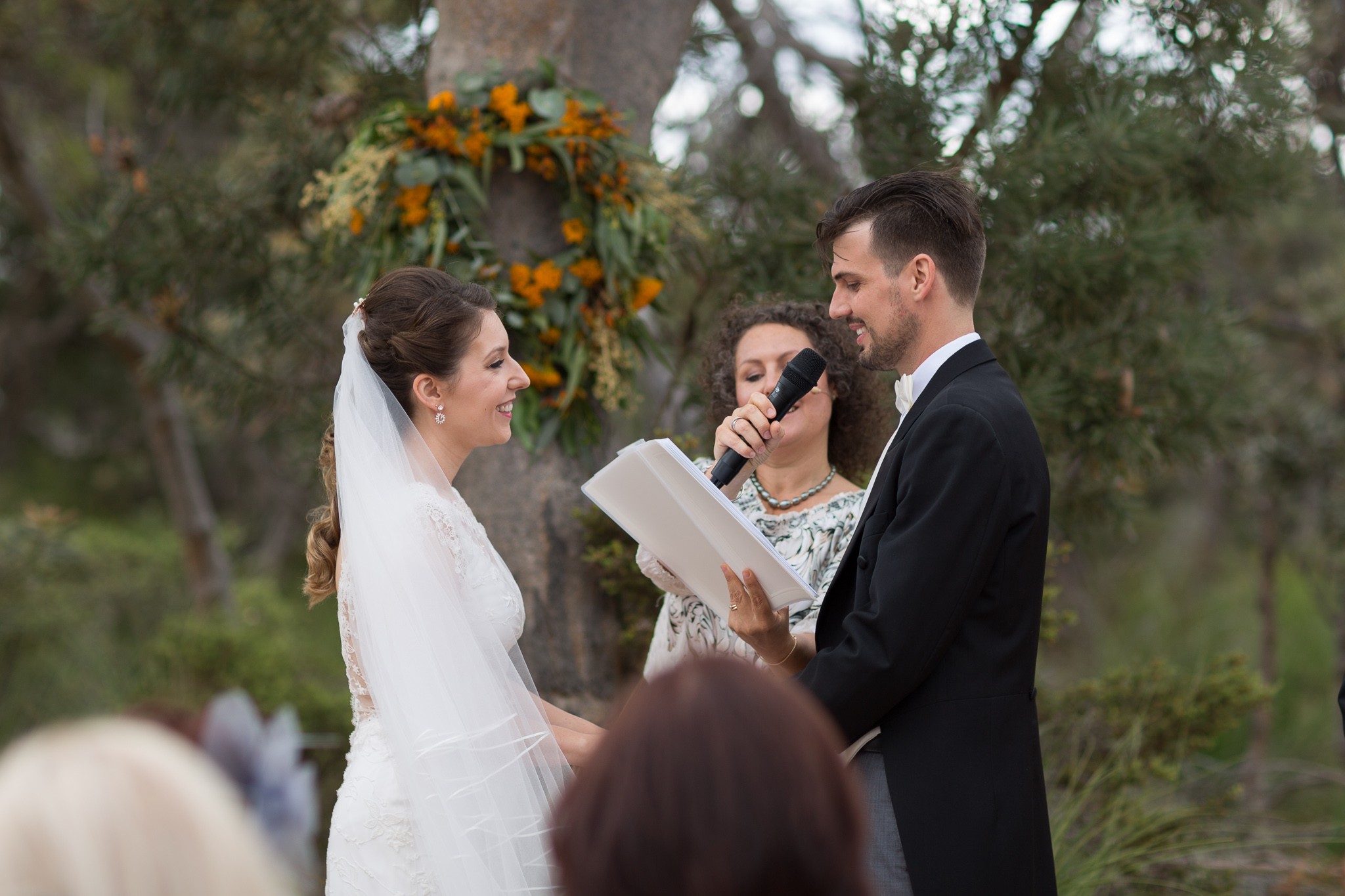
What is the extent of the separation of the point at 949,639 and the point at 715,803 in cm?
111

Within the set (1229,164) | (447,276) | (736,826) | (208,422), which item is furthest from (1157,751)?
(208,422)

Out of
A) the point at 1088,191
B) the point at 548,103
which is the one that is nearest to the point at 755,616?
the point at 548,103

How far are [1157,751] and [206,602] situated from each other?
622 centimetres

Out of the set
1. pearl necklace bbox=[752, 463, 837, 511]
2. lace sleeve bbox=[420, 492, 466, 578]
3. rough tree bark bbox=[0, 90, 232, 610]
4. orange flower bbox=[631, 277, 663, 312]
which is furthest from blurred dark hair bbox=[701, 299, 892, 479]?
rough tree bark bbox=[0, 90, 232, 610]

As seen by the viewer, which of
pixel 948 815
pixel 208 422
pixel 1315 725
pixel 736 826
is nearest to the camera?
pixel 736 826

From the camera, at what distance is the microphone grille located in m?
2.54

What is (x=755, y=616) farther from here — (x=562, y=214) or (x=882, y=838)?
(x=562, y=214)

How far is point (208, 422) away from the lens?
822cm

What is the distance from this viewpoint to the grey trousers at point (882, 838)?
85.0 inches

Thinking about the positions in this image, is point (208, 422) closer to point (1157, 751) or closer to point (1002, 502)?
point (1157, 751)

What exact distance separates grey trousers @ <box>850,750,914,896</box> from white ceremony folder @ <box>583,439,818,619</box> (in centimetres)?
40

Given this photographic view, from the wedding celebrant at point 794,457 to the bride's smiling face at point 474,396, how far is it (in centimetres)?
56

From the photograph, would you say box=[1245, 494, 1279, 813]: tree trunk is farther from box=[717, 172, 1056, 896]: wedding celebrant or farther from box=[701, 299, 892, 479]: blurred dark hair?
box=[717, 172, 1056, 896]: wedding celebrant

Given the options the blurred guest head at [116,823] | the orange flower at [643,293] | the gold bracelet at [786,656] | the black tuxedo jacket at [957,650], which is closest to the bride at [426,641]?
the gold bracelet at [786,656]
